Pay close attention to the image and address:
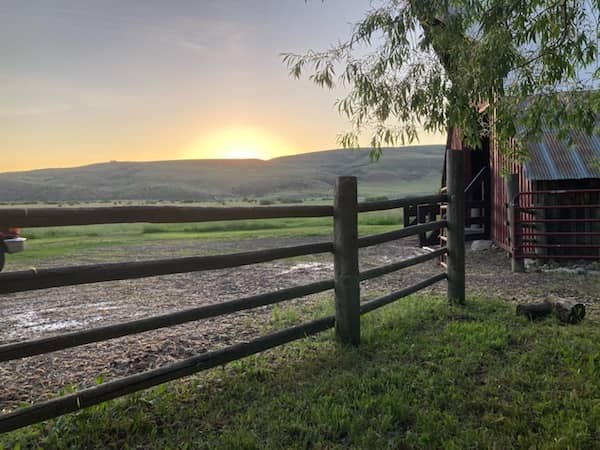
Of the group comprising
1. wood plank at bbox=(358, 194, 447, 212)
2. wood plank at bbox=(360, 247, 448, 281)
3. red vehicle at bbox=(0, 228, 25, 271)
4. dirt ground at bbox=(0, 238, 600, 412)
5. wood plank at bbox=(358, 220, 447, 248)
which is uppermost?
wood plank at bbox=(358, 194, 447, 212)

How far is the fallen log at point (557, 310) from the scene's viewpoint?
18.4 ft

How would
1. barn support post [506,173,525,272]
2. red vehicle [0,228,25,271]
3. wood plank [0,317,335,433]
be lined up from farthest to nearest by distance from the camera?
1. barn support post [506,173,525,272]
2. red vehicle [0,228,25,271]
3. wood plank [0,317,335,433]

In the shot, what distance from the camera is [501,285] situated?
27.5ft

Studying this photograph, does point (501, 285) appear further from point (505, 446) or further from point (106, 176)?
point (106, 176)

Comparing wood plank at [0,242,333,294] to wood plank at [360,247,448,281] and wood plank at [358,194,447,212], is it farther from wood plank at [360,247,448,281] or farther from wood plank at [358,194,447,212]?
wood plank at [358,194,447,212]

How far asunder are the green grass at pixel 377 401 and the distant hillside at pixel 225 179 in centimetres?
6258

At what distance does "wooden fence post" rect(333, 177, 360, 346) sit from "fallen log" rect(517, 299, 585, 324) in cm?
250

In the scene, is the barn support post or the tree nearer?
the tree

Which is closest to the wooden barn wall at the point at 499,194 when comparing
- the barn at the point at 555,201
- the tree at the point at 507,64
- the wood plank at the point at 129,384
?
the barn at the point at 555,201

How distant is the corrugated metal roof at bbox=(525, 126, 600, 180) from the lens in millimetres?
10250

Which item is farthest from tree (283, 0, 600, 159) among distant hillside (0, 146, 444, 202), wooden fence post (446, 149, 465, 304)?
distant hillside (0, 146, 444, 202)

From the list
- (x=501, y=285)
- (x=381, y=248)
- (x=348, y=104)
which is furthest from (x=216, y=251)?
(x=501, y=285)

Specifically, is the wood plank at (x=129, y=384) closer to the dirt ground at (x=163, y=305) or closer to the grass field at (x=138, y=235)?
the dirt ground at (x=163, y=305)

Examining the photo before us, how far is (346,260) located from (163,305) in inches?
163
